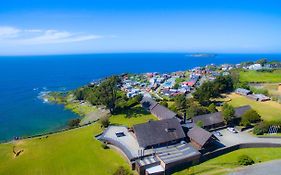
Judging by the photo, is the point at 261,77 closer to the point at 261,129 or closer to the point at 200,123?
the point at 261,129

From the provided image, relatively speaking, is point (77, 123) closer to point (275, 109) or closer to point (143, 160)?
point (143, 160)

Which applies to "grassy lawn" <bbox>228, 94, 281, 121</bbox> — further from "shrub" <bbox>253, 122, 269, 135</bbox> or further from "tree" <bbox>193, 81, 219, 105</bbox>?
"shrub" <bbox>253, 122, 269, 135</bbox>

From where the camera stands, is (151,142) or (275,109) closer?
(151,142)

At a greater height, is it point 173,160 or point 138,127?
point 138,127

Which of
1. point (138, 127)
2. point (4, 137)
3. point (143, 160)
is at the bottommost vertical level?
point (4, 137)

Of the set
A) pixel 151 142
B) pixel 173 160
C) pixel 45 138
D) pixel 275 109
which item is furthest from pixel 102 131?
pixel 275 109

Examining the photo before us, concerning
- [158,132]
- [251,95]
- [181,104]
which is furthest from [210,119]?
[251,95]

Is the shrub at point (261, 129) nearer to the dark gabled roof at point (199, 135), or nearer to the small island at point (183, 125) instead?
the small island at point (183, 125)
